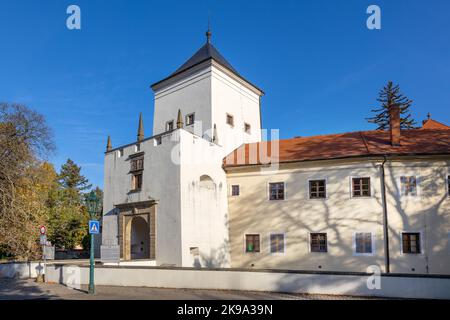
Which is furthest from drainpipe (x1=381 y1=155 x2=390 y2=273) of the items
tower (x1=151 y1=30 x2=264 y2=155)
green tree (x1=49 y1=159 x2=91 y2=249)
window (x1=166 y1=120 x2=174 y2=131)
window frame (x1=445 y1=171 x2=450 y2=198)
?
green tree (x1=49 y1=159 x2=91 y2=249)

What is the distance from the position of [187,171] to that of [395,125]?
40.8 feet

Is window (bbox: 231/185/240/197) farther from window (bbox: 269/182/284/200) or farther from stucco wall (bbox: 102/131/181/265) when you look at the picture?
stucco wall (bbox: 102/131/181/265)

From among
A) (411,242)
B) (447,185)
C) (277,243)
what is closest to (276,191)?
(277,243)

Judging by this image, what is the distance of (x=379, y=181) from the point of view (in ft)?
71.6

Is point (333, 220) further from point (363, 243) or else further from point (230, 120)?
point (230, 120)

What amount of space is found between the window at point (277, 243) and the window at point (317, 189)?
3008 mm

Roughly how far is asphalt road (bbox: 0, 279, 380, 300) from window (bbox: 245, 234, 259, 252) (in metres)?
9.87

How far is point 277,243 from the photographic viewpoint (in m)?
23.5

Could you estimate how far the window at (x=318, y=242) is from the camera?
22406 millimetres

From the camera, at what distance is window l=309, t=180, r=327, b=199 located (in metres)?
22.9

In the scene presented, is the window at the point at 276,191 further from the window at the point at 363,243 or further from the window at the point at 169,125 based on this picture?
the window at the point at 169,125

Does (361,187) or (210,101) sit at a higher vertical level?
(210,101)
